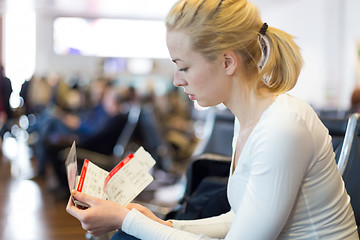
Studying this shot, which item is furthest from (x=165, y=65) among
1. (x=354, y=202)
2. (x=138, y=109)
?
(x=354, y=202)

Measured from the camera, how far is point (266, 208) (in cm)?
98

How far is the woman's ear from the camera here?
3.62ft

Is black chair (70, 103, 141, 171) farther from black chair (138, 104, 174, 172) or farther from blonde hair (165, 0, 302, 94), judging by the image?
blonde hair (165, 0, 302, 94)

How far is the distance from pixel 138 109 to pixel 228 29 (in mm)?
3316

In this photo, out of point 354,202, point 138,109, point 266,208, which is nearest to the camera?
point 266,208

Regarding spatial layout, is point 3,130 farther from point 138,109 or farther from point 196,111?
point 196,111

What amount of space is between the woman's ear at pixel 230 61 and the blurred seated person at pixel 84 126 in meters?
3.14

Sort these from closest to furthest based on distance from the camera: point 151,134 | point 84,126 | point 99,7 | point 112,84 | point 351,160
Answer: point 351,160, point 151,134, point 84,126, point 112,84, point 99,7

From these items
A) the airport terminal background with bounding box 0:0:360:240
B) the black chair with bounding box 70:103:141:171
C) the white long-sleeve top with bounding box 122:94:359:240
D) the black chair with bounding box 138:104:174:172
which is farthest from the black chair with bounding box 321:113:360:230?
the black chair with bounding box 138:104:174:172

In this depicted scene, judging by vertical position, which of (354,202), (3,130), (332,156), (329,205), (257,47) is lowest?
(3,130)

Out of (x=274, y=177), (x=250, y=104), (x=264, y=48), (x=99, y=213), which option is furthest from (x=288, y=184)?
(x=99, y=213)

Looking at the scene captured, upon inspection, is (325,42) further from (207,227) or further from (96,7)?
(207,227)

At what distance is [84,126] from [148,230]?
3.87 meters

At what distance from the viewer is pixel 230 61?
111cm
